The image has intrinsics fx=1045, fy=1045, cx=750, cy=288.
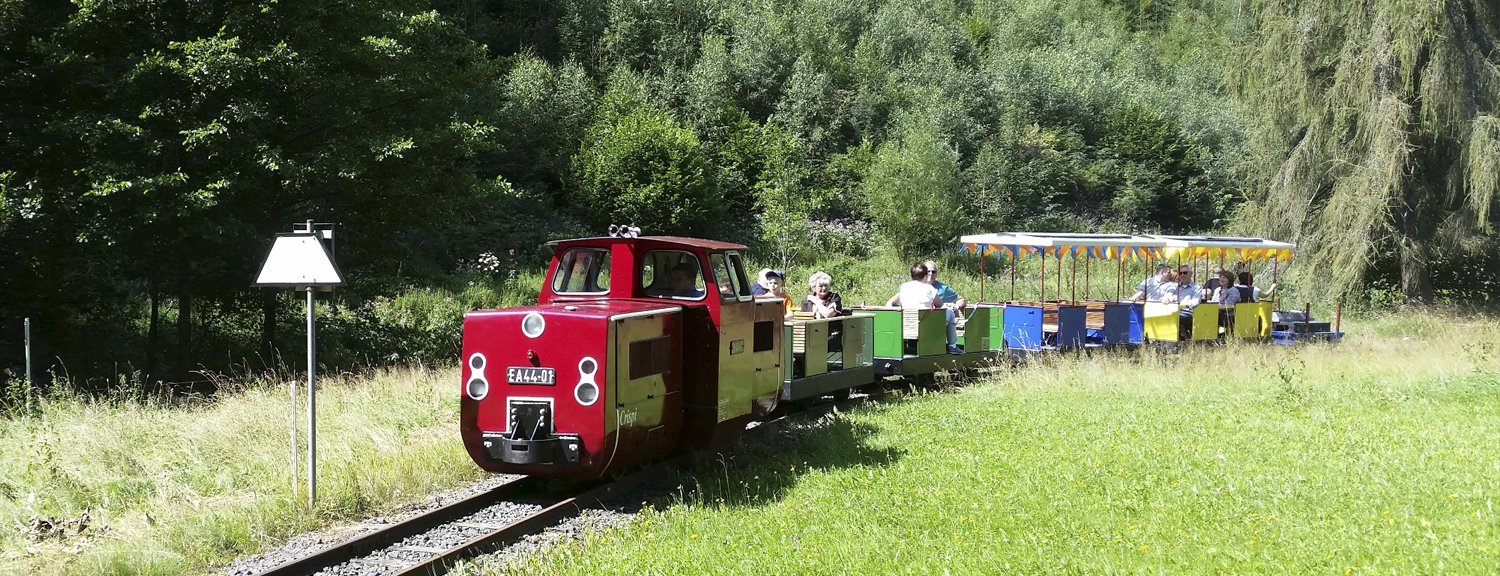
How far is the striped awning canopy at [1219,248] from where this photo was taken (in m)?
17.7

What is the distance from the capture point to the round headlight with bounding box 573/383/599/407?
776cm

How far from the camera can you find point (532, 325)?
26.0 feet

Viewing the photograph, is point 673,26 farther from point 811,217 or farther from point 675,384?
point 675,384

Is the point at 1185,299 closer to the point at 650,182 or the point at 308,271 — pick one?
the point at 308,271

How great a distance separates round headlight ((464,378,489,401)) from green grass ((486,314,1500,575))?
160cm

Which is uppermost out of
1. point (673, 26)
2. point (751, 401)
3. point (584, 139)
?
point (673, 26)

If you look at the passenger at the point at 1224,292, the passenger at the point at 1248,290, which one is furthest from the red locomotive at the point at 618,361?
the passenger at the point at 1248,290

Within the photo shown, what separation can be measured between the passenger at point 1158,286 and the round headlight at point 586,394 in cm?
1377

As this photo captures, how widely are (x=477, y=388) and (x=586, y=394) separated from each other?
3.22 feet

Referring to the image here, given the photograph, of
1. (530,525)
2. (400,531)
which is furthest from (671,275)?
(400,531)

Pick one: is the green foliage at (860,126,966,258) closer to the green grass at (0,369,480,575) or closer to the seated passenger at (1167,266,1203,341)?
the seated passenger at (1167,266,1203,341)

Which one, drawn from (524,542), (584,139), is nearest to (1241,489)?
(524,542)

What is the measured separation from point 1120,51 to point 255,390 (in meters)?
65.7

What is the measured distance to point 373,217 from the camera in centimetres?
1811
